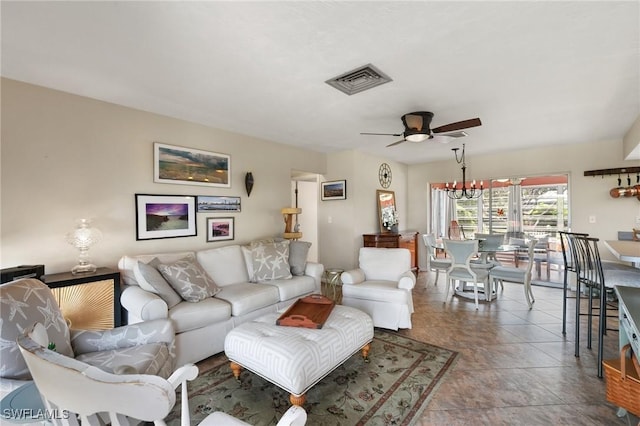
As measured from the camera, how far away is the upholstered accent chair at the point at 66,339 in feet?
4.21

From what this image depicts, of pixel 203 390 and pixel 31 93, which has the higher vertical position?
pixel 31 93

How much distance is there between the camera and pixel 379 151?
5.36 metres

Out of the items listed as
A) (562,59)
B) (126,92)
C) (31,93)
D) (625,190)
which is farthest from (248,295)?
(625,190)

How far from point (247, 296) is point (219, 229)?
1.30m

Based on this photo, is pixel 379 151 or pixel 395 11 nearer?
pixel 395 11

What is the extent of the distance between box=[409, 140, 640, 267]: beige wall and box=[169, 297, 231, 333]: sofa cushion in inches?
184

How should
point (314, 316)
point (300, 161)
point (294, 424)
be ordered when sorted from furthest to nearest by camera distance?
point (300, 161) < point (314, 316) < point (294, 424)

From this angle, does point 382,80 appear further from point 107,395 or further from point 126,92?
point 107,395

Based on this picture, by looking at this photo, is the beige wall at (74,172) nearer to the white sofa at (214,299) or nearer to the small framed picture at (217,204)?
the small framed picture at (217,204)

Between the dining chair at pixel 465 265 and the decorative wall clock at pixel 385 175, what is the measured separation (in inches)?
85.5

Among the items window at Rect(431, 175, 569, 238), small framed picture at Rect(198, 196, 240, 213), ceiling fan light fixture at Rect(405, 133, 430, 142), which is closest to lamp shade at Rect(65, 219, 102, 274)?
small framed picture at Rect(198, 196, 240, 213)

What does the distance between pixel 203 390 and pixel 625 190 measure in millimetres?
6228

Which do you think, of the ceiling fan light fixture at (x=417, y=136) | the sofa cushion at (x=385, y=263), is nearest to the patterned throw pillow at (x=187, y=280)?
the sofa cushion at (x=385, y=263)

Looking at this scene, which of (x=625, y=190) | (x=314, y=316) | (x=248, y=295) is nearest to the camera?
(x=314, y=316)
